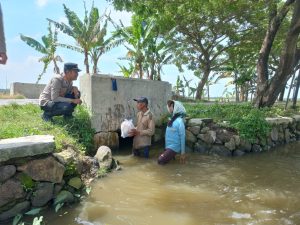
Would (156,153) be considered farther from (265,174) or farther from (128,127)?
(265,174)

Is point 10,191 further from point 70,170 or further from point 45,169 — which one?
point 70,170

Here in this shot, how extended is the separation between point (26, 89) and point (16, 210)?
18081 mm

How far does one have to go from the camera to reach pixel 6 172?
4.80 m

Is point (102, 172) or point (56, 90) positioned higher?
point (56, 90)

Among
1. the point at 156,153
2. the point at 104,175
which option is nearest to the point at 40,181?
the point at 104,175

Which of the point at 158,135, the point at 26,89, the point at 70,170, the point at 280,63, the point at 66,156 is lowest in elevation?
the point at 70,170

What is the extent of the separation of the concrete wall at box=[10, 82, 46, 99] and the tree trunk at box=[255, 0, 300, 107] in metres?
14.2

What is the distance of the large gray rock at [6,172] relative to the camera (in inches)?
187

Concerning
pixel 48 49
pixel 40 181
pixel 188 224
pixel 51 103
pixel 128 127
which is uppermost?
pixel 48 49

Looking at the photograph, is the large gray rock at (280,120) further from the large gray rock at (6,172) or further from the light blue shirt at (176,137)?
the large gray rock at (6,172)

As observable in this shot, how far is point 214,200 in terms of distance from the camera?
571cm

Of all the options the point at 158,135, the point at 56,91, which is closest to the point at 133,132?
the point at 158,135

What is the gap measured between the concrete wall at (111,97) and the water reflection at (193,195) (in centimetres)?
116

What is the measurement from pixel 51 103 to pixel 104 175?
2120mm
